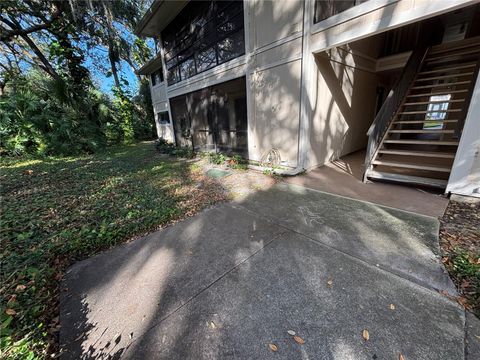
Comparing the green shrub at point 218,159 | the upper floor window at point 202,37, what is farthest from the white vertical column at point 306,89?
the green shrub at point 218,159

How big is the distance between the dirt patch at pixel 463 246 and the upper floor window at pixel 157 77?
42.6 feet

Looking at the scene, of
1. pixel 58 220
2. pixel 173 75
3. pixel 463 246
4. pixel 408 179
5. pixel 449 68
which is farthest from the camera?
pixel 173 75

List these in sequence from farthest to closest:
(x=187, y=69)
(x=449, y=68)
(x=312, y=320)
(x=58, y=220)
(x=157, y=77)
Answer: (x=157, y=77)
(x=187, y=69)
(x=449, y=68)
(x=58, y=220)
(x=312, y=320)

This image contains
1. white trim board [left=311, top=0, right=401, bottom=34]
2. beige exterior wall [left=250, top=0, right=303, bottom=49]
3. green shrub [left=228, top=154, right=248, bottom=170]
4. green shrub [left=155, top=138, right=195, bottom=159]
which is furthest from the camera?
green shrub [left=155, top=138, right=195, bottom=159]

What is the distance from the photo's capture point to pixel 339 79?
5059 mm

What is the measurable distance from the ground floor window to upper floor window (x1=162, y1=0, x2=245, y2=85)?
83 centimetres

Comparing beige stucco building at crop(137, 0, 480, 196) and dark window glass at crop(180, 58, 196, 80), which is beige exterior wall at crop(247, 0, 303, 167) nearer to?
beige stucco building at crop(137, 0, 480, 196)

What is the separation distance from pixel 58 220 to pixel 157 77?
1109 centimetres

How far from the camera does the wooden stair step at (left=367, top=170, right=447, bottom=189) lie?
11.1 feet

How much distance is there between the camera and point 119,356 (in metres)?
1.35

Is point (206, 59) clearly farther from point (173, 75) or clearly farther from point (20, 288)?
point (20, 288)

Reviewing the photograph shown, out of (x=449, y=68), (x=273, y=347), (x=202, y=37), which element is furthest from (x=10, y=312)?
(x=449, y=68)

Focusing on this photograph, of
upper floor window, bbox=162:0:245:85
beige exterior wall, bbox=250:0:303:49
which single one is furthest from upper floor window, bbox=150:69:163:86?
beige exterior wall, bbox=250:0:303:49

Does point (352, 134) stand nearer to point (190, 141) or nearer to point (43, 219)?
point (190, 141)
